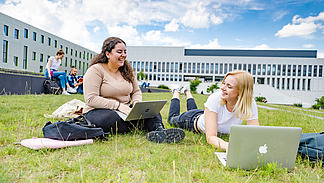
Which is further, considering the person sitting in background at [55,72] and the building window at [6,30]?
the building window at [6,30]

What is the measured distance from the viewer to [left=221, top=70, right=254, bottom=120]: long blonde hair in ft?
9.05

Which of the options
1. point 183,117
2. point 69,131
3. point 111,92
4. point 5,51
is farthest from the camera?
point 5,51

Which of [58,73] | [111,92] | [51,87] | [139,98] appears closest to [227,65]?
[58,73]

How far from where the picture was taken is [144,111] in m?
3.28

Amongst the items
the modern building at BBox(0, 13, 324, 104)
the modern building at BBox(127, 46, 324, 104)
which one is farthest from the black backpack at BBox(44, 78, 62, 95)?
the modern building at BBox(127, 46, 324, 104)

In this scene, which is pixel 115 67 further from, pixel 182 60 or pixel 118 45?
pixel 182 60

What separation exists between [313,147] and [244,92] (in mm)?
912

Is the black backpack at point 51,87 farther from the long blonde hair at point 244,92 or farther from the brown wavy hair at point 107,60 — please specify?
the long blonde hair at point 244,92

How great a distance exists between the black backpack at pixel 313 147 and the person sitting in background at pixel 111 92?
1400mm

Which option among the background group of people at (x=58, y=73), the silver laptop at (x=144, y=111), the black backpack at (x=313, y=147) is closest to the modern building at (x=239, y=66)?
the background group of people at (x=58, y=73)

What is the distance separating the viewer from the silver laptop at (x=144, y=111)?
3.08 meters

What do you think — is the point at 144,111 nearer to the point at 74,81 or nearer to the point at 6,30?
the point at 74,81

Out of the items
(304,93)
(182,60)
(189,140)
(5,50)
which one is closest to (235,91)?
(189,140)

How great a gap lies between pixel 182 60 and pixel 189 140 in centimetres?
6896
